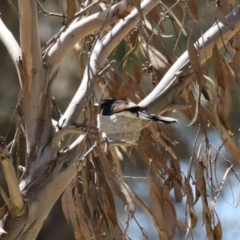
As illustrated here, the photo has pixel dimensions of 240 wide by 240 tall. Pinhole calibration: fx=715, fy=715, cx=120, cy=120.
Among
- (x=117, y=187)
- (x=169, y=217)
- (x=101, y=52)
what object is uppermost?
(x=101, y=52)

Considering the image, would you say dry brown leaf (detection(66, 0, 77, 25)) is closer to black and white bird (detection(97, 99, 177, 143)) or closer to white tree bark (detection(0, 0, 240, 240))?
white tree bark (detection(0, 0, 240, 240))

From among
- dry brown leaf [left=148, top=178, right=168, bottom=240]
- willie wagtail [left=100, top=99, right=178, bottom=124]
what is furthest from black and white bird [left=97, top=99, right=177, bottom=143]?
dry brown leaf [left=148, top=178, right=168, bottom=240]

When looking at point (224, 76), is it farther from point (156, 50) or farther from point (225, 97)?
point (156, 50)

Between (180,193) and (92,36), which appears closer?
(180,193)

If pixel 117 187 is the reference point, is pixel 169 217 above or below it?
below

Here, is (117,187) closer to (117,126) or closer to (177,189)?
(117,126)

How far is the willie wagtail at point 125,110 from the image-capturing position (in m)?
1.95

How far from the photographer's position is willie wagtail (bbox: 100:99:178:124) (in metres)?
1.95

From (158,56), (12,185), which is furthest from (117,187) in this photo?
(158,56)

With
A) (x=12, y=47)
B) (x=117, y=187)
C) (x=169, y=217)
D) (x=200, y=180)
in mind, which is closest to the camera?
(x=117, y=187)

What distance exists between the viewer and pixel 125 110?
6.86 ft

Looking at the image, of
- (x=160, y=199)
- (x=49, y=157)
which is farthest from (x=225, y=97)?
(x=49, y=157)

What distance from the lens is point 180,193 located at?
2.29 metres

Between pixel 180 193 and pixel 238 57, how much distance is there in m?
0.54
